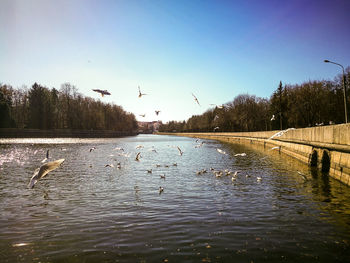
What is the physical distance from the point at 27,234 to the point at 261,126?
110 meters

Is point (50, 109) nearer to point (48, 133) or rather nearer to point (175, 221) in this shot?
point (48, 133)

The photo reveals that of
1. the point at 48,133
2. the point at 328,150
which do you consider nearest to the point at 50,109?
the point at 48,133

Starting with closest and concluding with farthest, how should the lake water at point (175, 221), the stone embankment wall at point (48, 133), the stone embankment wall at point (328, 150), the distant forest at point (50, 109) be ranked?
the lake water at point (175, 221)
the stone embankment wall at point (328, 150)
the stone embankment wall at point (48, 133)
the distant forest at point (50, 109)

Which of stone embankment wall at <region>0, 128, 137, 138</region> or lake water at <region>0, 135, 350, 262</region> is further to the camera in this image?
stone embankment wall at <region>0, 128, 137, 138</region>

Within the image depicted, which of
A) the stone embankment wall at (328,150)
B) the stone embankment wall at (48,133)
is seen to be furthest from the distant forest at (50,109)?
the stone embankment wall at (328,150)

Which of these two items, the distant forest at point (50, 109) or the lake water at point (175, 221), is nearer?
the lake water at point (175, 221)

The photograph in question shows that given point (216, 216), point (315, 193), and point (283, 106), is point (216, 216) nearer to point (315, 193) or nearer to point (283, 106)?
point (315, 193)

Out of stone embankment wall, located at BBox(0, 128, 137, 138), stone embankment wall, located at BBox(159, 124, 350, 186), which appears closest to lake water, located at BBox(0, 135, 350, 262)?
stone embankment wall, located at BBox(159, 124, 350, 186)

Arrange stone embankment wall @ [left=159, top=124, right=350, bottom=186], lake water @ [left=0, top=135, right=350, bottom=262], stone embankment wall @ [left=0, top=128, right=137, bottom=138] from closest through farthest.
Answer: lake water @ [left=0, top=135, right=350, bottom=262], stone embankment wall @ [left=159, top=124, right=350, bottom=186], stone embankment wall @ [left=0, top=128, right=137, bottom=138]

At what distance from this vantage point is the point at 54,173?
19.5 m

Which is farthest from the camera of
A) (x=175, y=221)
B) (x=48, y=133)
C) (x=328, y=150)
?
(x=48, y=133)

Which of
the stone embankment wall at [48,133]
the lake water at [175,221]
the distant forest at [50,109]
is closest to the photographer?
the lake water at [175,221]

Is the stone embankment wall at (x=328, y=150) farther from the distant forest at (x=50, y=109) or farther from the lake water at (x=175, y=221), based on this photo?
the distant forest at (x=50, y=109)

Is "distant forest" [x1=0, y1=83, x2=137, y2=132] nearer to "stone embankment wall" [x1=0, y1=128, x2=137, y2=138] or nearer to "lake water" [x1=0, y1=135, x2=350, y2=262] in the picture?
"stone embankment wall" [x1=0, y1=128, x2=137, y2=138]
